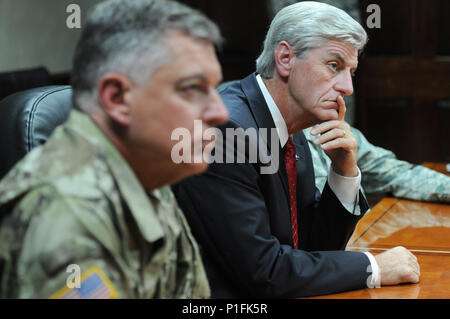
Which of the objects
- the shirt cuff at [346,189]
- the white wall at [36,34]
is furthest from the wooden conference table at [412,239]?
the white wall at [36,34]

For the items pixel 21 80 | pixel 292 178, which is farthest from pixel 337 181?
pixel 21 80

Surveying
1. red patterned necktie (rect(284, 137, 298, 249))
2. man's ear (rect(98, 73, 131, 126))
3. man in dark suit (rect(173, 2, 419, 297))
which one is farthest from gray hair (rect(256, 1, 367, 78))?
man's ear (rect(98, 73, 131, 126))

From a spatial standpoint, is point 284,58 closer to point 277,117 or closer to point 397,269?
point 277,117

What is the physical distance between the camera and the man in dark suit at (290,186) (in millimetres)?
1500

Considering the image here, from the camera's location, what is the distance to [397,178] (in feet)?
8.42

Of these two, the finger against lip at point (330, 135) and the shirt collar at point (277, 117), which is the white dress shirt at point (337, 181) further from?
the finger against lip at point (330, 135)

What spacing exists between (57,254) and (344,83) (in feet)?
3.87

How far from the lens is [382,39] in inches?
203

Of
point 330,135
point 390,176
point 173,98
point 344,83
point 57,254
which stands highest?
point 173,98
